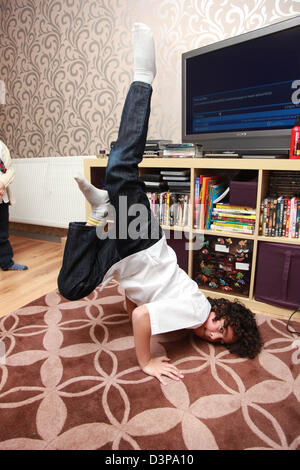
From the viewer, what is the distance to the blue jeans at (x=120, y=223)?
1097 mm

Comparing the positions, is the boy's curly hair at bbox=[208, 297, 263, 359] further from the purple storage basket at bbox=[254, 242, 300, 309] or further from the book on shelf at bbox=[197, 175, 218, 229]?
the book on shelf at bbox=[197, 175, 218, 229]

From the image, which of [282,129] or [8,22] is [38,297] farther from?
[8,22]

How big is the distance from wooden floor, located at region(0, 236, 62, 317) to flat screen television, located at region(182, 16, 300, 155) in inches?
51.0

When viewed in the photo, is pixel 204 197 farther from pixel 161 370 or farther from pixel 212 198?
pixel 161 370

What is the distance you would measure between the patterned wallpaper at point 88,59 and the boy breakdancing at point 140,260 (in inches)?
44.1

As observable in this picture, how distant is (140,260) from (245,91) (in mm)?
1192

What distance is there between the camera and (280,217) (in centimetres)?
160

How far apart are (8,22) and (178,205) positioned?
7.82ft

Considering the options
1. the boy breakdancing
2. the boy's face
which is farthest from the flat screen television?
the boy's face

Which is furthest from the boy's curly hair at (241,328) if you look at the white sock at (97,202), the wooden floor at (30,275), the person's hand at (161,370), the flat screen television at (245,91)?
the wooden floor at (30,275)

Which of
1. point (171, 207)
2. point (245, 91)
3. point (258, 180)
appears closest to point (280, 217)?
point (258, 180)

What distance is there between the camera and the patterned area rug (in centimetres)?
92

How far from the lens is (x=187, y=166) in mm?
1753

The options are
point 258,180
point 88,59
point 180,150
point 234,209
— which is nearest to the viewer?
point 258,180
